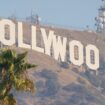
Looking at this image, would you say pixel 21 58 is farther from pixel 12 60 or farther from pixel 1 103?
pixel 1 103

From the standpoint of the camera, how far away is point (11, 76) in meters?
27.3

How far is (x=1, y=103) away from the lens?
2661cm

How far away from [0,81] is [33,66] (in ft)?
4.71

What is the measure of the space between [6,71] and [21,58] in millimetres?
890

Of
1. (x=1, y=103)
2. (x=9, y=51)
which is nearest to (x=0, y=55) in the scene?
(x=9, y=51)

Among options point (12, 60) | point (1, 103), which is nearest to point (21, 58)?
point (12, 60)

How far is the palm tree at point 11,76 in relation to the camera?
89.7 ft

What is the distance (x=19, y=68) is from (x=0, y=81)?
921mm

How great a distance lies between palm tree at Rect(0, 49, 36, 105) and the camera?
27.3m

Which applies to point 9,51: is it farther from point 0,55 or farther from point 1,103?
point 1,103

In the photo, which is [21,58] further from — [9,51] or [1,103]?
[1,103]

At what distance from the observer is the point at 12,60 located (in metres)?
27.7

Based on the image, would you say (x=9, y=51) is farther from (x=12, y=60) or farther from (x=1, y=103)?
(x=1, y=103)

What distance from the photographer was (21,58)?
2800cm
